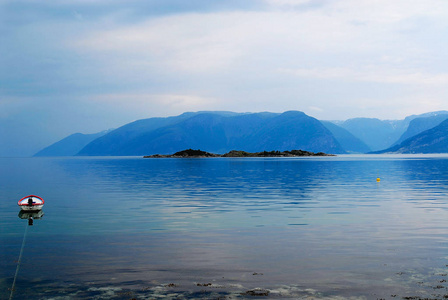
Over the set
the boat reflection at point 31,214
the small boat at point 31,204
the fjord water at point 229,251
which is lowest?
the fjord water at point 229,251

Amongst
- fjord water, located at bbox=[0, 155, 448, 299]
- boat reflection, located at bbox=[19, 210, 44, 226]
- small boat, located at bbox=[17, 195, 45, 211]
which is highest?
small boat, located at bbox=[17, 195, 45, 211]

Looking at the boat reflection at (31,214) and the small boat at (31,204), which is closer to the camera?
the boat reflection at (31,214)

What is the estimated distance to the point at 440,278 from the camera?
19.0 m

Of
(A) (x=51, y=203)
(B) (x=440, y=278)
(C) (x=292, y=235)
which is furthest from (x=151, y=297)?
(A) (x=51, y=203)

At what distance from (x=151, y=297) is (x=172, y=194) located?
144 ft

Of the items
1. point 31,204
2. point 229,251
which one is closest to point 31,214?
point 31,204

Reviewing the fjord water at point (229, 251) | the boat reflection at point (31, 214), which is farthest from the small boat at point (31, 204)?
the fjord water at point (229, 251)

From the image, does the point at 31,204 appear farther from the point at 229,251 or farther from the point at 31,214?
the point at 229,251

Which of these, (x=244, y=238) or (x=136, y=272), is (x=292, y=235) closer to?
→ (x=244, y=238)

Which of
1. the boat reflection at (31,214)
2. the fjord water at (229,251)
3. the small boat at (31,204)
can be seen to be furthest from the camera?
the small boat at (31,204)

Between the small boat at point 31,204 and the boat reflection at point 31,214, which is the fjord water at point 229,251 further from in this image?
the small boat at point 31,204

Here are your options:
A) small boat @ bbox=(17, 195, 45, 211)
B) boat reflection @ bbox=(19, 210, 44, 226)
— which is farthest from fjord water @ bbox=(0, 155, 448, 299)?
small boat @ bbox=(17, 195, 45, 211)

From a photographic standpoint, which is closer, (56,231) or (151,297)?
(151,297)

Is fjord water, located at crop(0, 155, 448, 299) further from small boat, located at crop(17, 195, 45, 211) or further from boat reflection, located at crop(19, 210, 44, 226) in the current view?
small boat, located at crop(17, 195, 45, 211)
